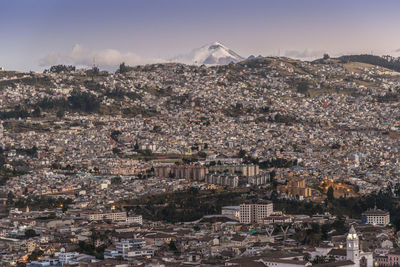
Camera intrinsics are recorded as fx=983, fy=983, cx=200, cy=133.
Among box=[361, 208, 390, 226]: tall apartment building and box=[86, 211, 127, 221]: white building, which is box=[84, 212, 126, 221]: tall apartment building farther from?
box=[361, 208, 390, 226]: tall apartment building

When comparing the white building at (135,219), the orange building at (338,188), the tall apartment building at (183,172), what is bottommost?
the white building at (135,219)

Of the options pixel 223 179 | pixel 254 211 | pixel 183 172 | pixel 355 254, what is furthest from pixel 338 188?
pixel 355 254

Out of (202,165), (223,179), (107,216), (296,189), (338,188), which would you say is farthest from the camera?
(202,165)

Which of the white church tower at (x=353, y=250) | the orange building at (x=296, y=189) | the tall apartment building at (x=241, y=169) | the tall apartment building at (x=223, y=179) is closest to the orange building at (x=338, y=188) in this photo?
the orange building at (x=296, y=189)

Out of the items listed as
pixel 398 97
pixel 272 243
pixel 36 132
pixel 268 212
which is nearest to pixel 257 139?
pixel 36 132

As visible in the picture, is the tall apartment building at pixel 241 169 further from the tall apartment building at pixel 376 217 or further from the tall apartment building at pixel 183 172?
the tall apartment building at pixel 376 217

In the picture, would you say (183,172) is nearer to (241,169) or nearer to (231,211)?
(241,169)
